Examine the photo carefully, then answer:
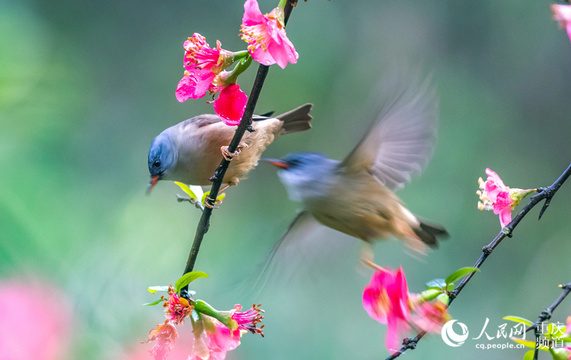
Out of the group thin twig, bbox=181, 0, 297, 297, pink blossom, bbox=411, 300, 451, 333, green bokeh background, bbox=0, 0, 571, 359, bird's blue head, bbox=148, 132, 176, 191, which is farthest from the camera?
green bokeh background, bbox=0, 0, 571, 359

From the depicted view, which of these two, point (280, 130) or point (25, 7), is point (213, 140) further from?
point (25, 7)

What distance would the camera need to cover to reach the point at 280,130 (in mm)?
1273

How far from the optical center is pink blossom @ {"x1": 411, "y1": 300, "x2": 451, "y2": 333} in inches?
24.3

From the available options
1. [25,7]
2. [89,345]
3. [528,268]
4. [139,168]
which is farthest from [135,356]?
[25,7]

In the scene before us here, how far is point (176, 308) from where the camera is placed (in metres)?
0.67

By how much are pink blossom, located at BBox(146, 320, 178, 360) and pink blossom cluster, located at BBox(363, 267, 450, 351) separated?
235mm

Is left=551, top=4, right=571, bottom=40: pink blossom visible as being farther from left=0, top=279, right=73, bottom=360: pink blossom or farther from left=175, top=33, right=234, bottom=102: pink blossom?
left=0, top=279, right=73, bottom=360: pink blossom

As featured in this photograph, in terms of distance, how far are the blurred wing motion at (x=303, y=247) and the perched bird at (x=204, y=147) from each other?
24 centimetres

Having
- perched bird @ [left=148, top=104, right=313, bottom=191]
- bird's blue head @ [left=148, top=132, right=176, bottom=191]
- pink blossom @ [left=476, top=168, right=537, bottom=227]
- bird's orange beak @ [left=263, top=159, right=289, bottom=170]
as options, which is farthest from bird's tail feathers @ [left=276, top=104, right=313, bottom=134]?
pink blossom @ [left=476, top=168, right=537, bottom=227]

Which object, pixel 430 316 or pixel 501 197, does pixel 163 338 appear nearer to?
pixel 430 316

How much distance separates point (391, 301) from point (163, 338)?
0.90ft

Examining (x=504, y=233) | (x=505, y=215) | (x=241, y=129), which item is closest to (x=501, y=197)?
(x=505, y=215)

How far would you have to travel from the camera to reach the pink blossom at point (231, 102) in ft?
2.14

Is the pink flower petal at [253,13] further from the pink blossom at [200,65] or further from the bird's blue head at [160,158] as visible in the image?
the bird's blue head at [160,158]
